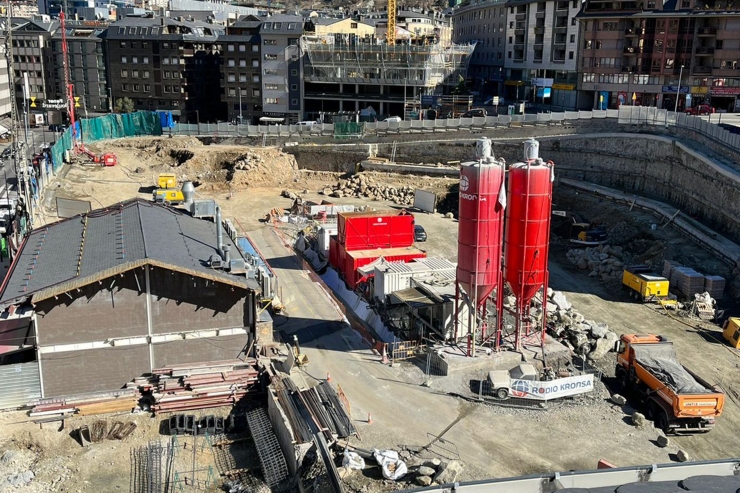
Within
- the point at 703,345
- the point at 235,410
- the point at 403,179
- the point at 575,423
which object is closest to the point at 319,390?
the point at 235,410

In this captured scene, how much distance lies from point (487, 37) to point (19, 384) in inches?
4247

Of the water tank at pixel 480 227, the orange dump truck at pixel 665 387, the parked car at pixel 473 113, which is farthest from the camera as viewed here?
the parked car at pixel 473 113

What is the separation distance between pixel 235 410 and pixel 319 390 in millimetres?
3499

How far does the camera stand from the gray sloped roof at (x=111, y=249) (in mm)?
26438

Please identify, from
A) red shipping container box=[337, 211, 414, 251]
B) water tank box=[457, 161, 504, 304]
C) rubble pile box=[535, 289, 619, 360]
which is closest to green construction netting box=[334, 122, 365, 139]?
red shipping container box=[337, 211, 414, 251]

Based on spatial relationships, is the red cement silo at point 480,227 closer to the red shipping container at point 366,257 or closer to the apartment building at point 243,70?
the red shipping container at point 366,257

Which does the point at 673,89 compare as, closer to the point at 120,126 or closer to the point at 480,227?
the point at 120,126

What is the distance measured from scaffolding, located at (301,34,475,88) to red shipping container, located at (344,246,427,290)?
5910cm

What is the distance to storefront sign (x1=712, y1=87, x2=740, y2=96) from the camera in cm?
8644

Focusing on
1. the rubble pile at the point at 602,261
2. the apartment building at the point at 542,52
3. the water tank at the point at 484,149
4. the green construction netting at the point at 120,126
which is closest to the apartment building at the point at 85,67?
the green construction netting at the point at 120,126

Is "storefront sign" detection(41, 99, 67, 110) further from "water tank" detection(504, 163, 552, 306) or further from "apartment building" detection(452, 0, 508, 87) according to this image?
"water tank" detection(504, 163, 552, 306)

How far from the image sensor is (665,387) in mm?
27703

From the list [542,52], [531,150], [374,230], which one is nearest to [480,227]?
[531,150]

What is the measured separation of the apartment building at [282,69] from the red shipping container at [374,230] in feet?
185
